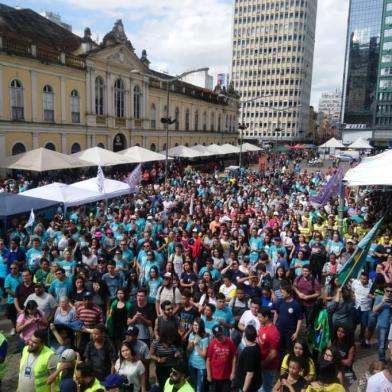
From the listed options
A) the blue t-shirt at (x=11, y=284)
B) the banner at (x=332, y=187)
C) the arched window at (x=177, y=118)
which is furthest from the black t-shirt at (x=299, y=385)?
the arched window at (x=177, y=118)

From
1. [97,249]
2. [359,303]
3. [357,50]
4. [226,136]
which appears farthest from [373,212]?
[357,50]

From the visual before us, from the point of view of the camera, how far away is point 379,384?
166 inches

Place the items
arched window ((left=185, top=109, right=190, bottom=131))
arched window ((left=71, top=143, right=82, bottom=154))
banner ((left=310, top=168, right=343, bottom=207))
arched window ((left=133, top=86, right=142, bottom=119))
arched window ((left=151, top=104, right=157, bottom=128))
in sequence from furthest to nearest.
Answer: arched window ((left=185, top=109, right=190, bottom=131)) < arched window ((left=151, top=104, right=157, bottom=128)) < arched window ((left=133, top=86, right=142, bottom=119)) < arched window ((left=71, top=143, right=82, bottom=154)) < banner ((left=310, top=168, right=343, bottom=207))

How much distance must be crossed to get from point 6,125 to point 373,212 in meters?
21.1

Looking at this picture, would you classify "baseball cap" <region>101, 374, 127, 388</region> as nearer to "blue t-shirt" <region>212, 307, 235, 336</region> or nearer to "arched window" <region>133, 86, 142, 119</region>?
"blue t-shirt" <region>212, 307, 235, 336</region>

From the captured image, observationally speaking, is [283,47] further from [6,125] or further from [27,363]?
[27,363]

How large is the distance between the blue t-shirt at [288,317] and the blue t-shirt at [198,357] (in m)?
1.33

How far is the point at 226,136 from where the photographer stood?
59500 millimetres

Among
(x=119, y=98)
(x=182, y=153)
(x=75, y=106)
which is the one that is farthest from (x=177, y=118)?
(x=75, y=106)

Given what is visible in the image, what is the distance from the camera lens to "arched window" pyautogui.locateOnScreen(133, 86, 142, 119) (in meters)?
36.0

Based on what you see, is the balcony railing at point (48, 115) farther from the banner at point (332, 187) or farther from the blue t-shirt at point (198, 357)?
the blue t-shirt at point (198, 357)

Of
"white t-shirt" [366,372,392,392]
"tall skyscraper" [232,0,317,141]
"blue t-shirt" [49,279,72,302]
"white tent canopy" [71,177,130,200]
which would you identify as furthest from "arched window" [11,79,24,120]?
"tall skyscraper" [232,0,317,141]

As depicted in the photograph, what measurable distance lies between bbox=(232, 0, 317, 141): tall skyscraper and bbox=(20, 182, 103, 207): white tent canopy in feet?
305

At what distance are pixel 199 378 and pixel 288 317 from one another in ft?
5.33
